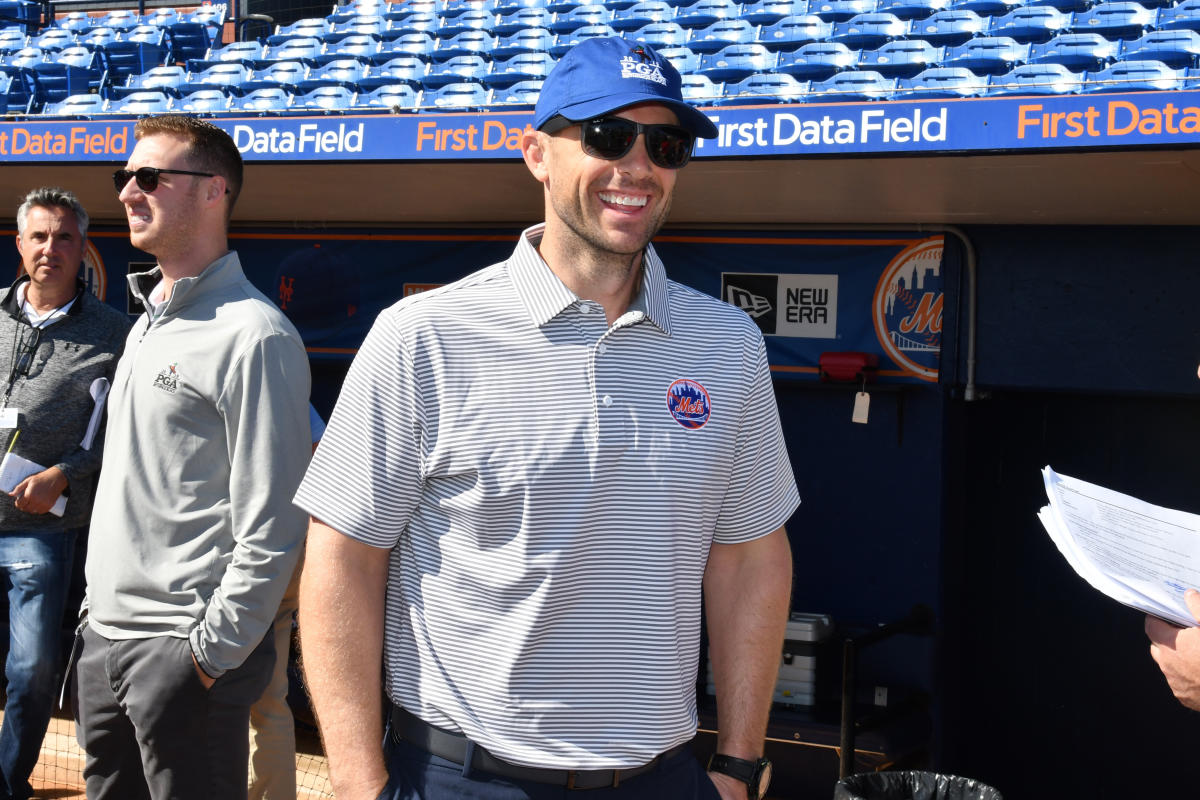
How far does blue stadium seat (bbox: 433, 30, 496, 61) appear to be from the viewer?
7.38 metres

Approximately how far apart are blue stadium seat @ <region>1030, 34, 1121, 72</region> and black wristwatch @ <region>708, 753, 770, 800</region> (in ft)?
16.0

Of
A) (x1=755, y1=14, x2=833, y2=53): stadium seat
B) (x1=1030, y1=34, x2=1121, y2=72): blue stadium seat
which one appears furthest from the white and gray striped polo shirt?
(x1=755, y1=14, x2=833, y2=53): stadium seat

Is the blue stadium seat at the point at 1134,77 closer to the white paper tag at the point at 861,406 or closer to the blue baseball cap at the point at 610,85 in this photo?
the white paper tag at the point at 861,406

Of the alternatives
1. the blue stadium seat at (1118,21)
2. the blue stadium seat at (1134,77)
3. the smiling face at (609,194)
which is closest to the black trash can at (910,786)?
the smiling face at (609,194)

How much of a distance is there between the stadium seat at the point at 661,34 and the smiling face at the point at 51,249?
3.98 metres

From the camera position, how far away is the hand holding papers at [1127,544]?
5.24 feet

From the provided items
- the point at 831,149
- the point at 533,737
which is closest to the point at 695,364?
the point at 533,737

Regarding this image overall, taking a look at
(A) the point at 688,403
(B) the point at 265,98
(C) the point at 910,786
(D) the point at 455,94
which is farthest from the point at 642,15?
(A) the point at 688,403

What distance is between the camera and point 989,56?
230 inches

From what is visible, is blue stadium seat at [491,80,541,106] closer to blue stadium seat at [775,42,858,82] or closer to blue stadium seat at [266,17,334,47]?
blue stadium seat at [775,42,858,82]

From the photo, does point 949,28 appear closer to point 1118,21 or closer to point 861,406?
point 1118,21

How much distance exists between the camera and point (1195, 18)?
5527 mm

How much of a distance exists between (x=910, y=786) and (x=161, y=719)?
178 centimetres

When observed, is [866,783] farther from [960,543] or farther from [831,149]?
[960,543]
